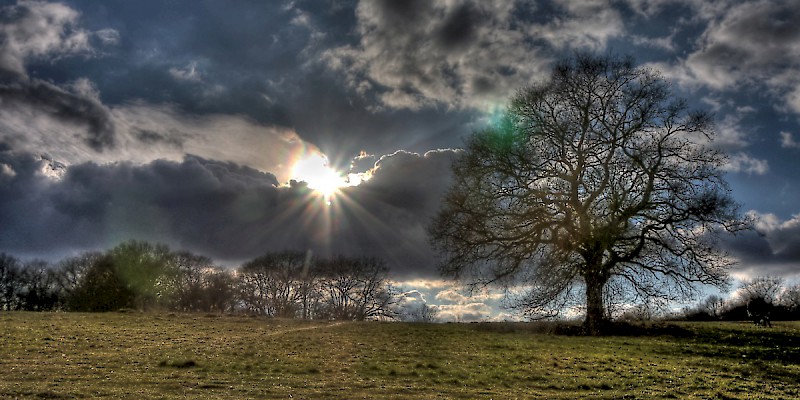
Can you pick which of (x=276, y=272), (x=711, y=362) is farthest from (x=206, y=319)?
(x=276, y=272)

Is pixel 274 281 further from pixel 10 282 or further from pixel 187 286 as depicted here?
pixel 10 282

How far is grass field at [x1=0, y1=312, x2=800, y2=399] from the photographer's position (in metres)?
17.4

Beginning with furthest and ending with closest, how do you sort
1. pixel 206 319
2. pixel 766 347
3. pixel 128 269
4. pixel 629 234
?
pixel 128 269 → pixel 206 319 → pixel 629 234 → pixel 766 347

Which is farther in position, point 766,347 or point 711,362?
point 766,347

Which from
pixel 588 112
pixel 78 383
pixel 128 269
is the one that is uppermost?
pixel 588 112

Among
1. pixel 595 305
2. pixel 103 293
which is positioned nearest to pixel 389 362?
pixel 595 305

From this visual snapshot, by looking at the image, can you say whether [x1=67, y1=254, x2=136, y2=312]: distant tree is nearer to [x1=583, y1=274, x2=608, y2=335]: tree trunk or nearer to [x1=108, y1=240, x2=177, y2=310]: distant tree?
[x1=108, y1=240, x2=177, y2=310]: distant tree

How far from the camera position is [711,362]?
74.2 ft

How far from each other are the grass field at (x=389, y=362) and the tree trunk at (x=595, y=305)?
228 centimetres

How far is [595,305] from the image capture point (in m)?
31.8

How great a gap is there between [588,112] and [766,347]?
15.4 meters

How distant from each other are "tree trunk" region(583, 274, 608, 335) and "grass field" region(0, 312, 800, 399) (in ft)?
7.50

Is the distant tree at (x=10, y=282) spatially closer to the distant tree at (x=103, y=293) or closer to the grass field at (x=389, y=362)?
the distant tree at (x=103, y=293)

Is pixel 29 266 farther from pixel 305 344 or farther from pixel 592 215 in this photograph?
pixel 592 215
